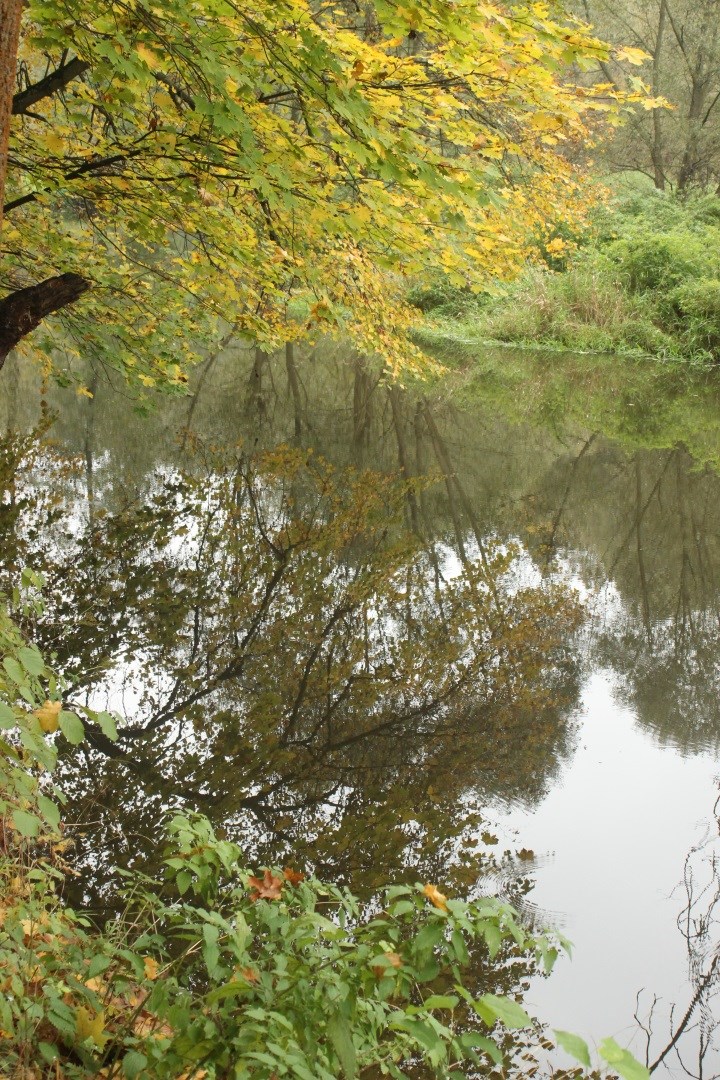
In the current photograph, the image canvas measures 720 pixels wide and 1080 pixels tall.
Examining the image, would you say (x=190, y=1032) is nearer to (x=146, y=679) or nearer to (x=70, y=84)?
(x=146, y=679)

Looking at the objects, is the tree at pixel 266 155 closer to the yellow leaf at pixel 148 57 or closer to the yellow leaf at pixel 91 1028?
the yellow leaf at pixel 148 57

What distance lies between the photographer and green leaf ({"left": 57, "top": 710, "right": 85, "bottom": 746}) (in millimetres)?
2164

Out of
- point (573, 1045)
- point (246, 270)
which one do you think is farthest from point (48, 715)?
point (246, 270)

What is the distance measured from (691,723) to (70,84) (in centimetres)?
598

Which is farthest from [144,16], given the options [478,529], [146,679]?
[478,529]

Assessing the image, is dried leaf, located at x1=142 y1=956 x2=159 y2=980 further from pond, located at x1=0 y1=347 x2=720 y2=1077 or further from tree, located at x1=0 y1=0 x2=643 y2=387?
tree, located at x1=0 y1=0 x2=643 y2=387

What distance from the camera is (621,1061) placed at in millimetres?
1701

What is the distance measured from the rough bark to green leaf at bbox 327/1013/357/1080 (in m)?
6.34

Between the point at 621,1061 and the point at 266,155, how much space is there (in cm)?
519

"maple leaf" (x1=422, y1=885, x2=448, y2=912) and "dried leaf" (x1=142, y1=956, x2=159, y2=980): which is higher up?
"maple leaf" (x1=422, y1=885, x2=448, y2=912)

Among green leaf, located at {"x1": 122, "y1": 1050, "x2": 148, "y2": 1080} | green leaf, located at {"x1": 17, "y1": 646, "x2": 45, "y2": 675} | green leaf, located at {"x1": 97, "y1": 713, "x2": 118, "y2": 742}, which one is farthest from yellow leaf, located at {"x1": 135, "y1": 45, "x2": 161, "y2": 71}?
green leaf, located at {"x1": 122, "y1": 1050, "x2": 148, "y2": 1080}

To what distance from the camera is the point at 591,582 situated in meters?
8.86

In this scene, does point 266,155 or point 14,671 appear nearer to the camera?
point 14,671

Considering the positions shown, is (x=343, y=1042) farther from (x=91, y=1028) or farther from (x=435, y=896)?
(x=91, y=1028)
